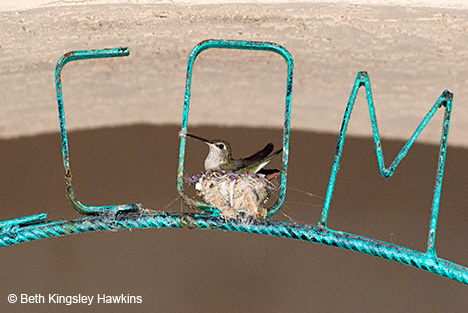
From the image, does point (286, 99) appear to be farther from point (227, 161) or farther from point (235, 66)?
point (235, 66)

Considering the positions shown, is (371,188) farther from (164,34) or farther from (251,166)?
(164,34)

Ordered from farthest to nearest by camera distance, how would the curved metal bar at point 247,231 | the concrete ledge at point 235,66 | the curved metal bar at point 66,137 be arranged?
the concrete ledge at point 235,66 < the curved metal bar at point 66,137 < the curved metal bar at point 247,231

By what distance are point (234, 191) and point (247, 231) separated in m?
0.21

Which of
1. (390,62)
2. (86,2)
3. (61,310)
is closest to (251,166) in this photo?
(390,62)

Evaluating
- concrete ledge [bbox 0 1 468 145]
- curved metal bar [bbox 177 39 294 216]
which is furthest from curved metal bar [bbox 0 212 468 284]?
concrete ledge [bbox 0 1 468 145]

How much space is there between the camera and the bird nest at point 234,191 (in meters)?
1.67

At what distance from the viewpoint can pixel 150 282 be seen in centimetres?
260

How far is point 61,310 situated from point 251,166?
43.4 inches

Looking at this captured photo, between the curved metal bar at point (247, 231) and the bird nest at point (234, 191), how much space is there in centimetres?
9

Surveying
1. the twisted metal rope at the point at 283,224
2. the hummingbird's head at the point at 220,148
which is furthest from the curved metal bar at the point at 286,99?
the hummingbird's head at the point at 220,148

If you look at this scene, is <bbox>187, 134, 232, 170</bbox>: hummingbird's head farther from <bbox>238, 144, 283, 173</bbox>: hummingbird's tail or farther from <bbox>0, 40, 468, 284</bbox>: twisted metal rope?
<bbox>0, 40, 468, 284</bbox>: twisted metal rope

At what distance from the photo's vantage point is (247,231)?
154 cm

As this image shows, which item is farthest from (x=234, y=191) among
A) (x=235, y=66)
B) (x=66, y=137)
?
(x=235, y=66)

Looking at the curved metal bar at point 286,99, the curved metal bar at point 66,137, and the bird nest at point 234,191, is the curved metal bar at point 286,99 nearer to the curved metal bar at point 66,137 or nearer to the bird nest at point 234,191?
the bird nest at point 234,191
